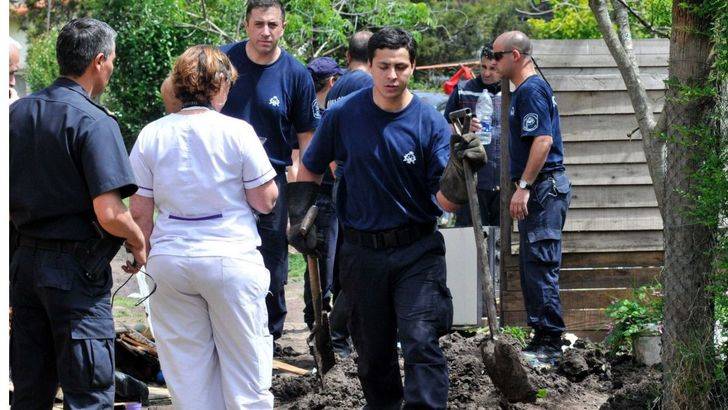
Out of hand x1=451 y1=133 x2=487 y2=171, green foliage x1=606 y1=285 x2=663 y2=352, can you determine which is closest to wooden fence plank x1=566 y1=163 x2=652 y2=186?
green foliage x1=606 y1=285 x2=663 y2=352

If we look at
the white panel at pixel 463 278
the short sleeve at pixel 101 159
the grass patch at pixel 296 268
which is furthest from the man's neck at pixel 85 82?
the grass patch at pixel 296 268

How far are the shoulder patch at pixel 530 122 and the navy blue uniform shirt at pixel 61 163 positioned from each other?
3.35 meters

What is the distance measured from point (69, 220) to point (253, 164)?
33.8 inches

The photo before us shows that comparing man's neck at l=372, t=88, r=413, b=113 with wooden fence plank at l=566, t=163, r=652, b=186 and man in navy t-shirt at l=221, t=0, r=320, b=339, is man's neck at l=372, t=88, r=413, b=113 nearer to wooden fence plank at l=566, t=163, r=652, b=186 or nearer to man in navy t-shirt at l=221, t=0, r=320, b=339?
man in navy t-shirt at l=221, t=0, r=320, b=339

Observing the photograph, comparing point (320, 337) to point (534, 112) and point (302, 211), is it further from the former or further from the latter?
point (534, 112)

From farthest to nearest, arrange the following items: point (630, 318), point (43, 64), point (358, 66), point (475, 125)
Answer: point (43, 64) → point (475, 125) → point (358, 66) → point (630, 318)

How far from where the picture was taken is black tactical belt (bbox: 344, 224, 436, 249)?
5566mm

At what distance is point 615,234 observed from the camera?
8.69m

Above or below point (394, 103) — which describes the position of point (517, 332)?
below

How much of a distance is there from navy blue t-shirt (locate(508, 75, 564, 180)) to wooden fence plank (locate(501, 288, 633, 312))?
3.86ft

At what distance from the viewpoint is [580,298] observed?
8.45 m

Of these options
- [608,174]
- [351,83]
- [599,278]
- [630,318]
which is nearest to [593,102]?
[608,174]
